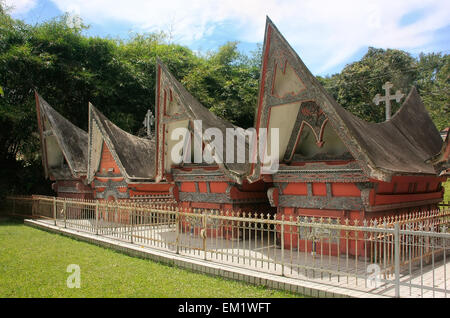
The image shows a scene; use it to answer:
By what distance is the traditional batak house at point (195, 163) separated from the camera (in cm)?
1159

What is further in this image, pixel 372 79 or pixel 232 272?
pixel 372 79

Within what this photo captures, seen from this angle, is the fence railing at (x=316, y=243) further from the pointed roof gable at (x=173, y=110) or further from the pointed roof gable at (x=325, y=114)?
the pointed roof gable at (x=173, y=110)

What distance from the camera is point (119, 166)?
51.1 ft

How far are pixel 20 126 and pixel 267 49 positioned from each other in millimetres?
19133

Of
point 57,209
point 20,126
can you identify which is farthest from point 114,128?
point 20,126

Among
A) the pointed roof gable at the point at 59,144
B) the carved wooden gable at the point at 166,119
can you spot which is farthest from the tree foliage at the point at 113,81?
the carved wooden gable at the point at 166,119

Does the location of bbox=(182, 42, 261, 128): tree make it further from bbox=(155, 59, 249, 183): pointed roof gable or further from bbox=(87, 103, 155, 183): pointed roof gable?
bbox=(155, 59, 249, 183): pointed roof gable

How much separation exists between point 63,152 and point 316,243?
14.3m

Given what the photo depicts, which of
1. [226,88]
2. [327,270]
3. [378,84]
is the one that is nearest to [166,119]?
[327,270]

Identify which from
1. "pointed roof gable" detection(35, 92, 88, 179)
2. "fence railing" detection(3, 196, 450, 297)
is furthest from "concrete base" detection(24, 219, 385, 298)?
"pointed roof gable" detection(35, 92, 88, 179)

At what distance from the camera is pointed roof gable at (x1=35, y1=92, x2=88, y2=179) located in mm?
18375

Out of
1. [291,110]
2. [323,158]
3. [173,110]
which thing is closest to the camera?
[323,158]

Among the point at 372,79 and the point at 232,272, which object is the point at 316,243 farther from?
the point at 372,79
